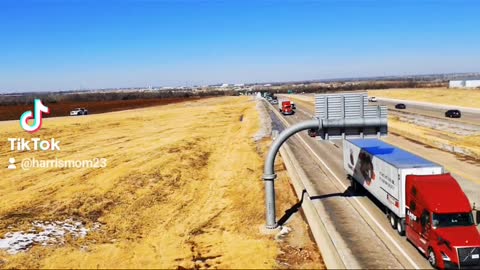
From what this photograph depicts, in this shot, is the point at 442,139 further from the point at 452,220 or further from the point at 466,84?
the point at 466,84

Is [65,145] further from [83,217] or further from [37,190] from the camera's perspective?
[83,217]

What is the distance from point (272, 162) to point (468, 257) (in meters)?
9.54

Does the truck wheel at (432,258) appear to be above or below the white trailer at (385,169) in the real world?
below

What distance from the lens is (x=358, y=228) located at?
20828mm

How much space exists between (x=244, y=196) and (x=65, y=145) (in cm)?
3266

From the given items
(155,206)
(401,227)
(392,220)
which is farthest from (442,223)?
(155,206)

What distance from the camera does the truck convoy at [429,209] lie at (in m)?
15.3

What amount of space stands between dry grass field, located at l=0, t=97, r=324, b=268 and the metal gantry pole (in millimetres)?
1076

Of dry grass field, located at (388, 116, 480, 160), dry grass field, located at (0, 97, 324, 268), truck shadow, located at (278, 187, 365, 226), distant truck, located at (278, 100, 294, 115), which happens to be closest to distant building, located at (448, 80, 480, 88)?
distant truck, located at (278, 100, 294, 115)

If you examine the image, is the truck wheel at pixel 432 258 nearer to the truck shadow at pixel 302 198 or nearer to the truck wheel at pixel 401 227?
the truck wheel at pixel 401 227

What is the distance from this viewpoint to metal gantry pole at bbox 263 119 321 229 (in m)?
20.7

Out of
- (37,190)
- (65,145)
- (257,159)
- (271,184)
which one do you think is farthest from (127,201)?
(65,145)

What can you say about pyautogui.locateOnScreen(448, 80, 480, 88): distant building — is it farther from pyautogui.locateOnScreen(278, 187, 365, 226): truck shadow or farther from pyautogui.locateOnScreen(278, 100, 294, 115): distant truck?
pyautogui.locateOnScreen(278, 187, 365, 226): truck shadow

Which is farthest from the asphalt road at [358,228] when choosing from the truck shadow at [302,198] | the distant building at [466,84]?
the distant building at [466,84]
